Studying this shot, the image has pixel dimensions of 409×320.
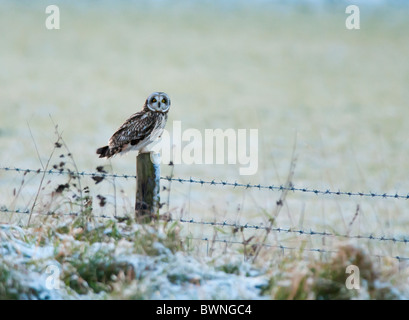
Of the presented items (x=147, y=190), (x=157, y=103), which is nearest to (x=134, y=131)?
(x=157, y=103)

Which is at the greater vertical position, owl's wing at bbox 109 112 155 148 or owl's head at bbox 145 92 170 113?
owl's head at bbox 145 92 170 113

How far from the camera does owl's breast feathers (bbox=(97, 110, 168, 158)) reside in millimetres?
6805

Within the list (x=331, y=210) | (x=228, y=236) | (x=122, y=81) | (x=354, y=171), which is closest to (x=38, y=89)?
(x=122, y=81)

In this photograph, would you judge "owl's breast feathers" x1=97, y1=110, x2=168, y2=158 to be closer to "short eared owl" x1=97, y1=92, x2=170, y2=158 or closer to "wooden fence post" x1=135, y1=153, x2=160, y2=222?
"short eared owl" x1=97, y1=92, x2=170, y2=158

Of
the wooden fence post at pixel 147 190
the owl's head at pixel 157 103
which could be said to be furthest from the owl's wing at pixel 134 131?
the wooden fence post at pixel 147 190

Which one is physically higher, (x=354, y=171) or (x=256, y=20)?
(x=256, y=20)

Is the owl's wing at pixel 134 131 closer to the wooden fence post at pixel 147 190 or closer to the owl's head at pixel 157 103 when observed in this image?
the owl's head at pixel 157 103

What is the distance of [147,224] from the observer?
19.3 ft

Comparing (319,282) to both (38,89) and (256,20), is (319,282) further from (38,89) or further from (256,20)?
(256,20)

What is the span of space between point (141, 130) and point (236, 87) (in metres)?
42.7

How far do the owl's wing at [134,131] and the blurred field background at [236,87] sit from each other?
3.68 feet

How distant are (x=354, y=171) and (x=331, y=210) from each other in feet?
20.0

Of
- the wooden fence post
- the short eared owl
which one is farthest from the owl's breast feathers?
the wooden fence post

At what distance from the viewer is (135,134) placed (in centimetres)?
681
